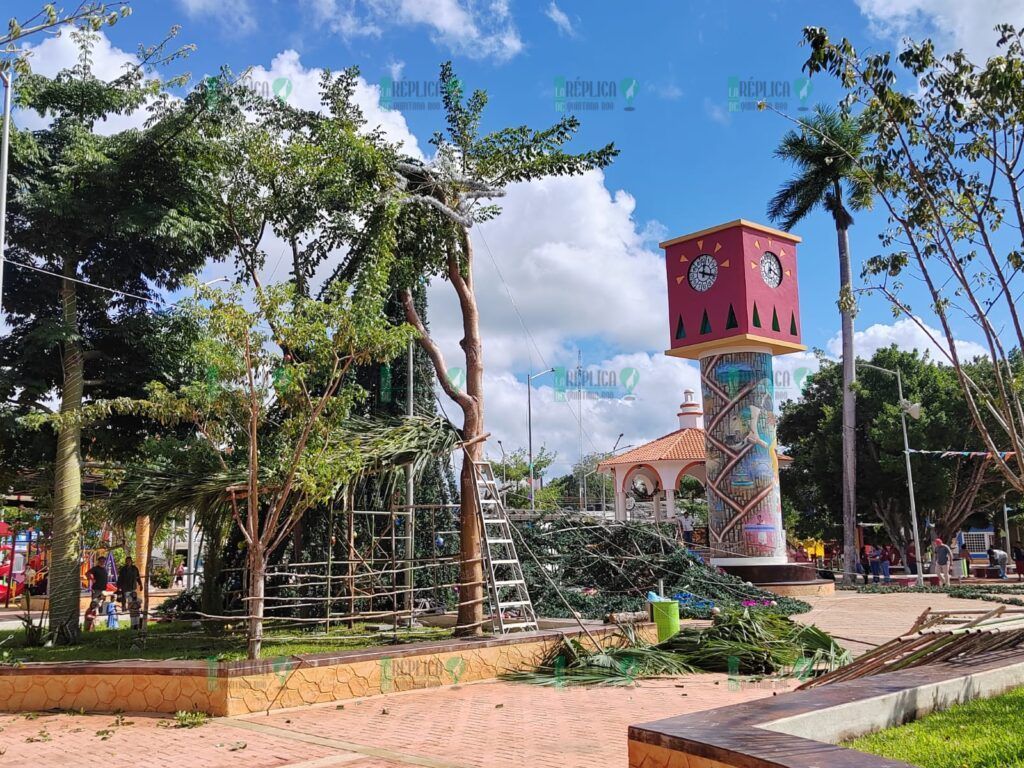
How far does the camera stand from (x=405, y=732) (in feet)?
26.6

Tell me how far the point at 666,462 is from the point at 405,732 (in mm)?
26659

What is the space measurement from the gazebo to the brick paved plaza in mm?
22457

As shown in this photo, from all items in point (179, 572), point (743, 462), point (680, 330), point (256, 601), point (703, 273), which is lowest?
point (179, 572)

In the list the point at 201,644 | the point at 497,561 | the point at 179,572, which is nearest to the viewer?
the point at 497,561

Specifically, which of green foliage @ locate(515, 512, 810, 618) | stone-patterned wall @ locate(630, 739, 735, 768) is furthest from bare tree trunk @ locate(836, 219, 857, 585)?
stone-patterned wall @ locate(630, 739, 735, 768)

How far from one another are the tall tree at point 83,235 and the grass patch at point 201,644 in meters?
1.04

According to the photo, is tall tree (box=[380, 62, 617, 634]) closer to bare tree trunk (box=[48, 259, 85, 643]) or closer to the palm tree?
bare tree trunk (box=[48, 259, 85, 643])

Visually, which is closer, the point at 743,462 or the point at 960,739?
the point at 960,739

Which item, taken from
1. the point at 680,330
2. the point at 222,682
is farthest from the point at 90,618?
the point at 680,330

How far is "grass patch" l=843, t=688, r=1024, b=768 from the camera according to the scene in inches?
208

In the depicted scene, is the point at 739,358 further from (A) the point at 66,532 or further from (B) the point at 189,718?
(B) the point at 189,718

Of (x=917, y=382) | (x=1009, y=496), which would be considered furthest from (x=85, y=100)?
(x=1009, y=496)

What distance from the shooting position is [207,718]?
8891mm

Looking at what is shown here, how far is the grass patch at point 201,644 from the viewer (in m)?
11.8
